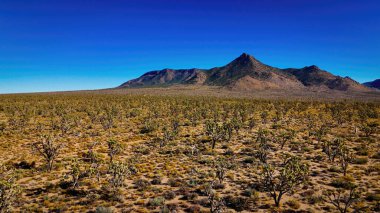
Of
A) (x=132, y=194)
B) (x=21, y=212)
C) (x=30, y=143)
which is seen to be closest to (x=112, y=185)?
(x=132, y=194)

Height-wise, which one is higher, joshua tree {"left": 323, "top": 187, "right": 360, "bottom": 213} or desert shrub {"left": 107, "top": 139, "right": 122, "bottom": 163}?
desert shrub {"left": 107, "top": 139, "right": 122, "bottom": 163}

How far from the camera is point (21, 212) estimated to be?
13.8 metres

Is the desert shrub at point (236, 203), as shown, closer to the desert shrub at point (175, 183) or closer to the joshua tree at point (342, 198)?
the desert shrub at point (175, 183)

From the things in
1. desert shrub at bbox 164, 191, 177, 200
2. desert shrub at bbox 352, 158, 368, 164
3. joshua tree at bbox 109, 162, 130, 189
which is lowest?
desert shrub at bbox 164, 191, 177, 200

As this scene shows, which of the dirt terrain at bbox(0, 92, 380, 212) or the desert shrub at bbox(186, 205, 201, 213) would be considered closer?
the desert shrub at bbox(186, 205, 201, 213)

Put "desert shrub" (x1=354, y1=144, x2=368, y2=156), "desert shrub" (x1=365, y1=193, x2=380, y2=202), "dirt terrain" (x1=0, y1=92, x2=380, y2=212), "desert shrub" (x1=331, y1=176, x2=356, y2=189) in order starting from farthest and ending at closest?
"desert shrub" (x1=354, y1=144, x2=368, y2=156) → "desert shrub" (x1=331, y1=176, x2=356, y2=189) → "desert shrub" (x1=365, y1=193, x2=380, y2=202) → "dirt terrain" (x1=0, y1=92, x2=380, y2=212)

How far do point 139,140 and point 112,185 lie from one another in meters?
14.5

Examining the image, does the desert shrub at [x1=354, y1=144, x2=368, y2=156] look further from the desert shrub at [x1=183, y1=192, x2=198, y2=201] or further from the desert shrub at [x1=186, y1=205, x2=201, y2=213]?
the desert shrub at [x1=186, y1=205, x2=201, y2=213]

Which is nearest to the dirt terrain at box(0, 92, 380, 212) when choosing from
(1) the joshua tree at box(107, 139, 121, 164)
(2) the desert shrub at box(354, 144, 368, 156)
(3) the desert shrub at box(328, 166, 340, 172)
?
(1) the joshua tree at box(107, 139, 121, 164)

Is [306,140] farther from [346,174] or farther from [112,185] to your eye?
[112,185]


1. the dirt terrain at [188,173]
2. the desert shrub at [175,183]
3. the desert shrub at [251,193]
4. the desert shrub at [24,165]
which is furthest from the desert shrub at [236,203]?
the desert shrub at [24,165]

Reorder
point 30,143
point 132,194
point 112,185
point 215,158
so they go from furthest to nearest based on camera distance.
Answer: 1. point 30,143
2. point 215,158
3. point 112,185
4. point 132,194

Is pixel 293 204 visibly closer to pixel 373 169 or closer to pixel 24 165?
pixel 373 169

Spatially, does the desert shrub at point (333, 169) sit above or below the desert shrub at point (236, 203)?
above
